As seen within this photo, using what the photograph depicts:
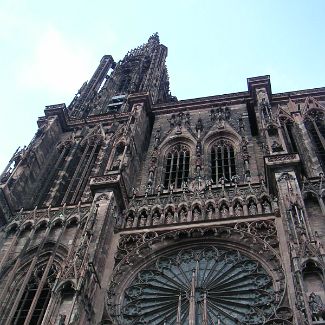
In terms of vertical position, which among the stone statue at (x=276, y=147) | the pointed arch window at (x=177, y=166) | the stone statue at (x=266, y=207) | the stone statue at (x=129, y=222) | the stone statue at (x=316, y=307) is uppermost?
the pointed arch window at (x=177, y=166)

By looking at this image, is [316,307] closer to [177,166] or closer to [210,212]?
[210,212]

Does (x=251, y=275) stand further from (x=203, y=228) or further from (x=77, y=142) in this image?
(x=77, y=142)

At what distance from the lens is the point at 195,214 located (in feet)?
59.6

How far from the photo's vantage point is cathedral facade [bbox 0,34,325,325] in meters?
14.7

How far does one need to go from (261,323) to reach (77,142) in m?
15.0

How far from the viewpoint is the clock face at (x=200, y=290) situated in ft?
48.1

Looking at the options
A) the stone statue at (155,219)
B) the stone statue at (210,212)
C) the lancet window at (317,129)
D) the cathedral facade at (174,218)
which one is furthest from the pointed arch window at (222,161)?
the lancet window at (317,129)

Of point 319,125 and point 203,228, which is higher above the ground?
point 319,125

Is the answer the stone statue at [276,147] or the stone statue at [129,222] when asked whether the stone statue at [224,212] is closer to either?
the stone statue at [276,147]

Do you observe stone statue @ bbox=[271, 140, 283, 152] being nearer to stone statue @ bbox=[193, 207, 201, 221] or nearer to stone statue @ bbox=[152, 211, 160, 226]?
stone statue @ bbox=[193, 207, 201, 221]

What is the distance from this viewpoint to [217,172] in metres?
21.5

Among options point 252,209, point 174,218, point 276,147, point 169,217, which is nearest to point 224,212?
point 252,209

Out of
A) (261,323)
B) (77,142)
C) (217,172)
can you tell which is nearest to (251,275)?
(261,323)

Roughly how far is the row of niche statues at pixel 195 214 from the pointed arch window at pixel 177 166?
288cm
